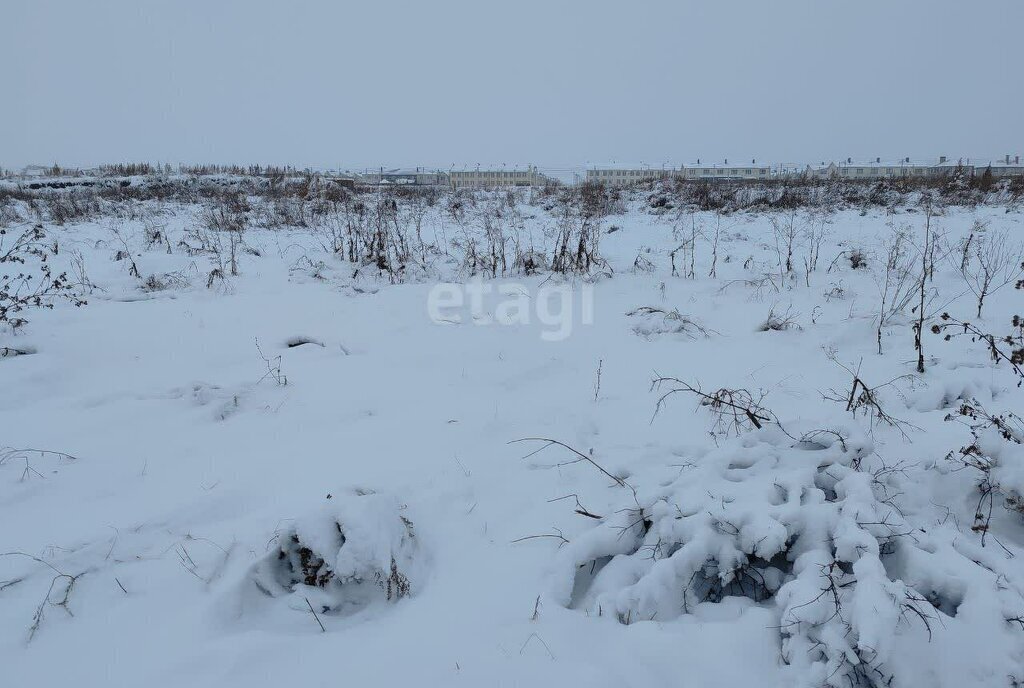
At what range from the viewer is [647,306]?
5348 mm

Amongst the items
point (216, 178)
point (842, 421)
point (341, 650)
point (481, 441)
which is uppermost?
point (216, 178)

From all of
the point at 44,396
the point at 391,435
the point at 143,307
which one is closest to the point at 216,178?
the point at 143,307

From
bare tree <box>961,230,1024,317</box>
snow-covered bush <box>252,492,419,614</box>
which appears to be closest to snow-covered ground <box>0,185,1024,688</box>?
snow-covered bush <box>252,492,419,614</box>

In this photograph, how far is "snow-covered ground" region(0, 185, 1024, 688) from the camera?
1.67m

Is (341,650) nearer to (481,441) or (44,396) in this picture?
(481,441)

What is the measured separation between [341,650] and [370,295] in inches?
185

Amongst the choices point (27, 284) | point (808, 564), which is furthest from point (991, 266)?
point (27, 284)

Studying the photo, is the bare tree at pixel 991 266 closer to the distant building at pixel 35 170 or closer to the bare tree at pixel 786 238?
the bare tree at pixel 786 238
